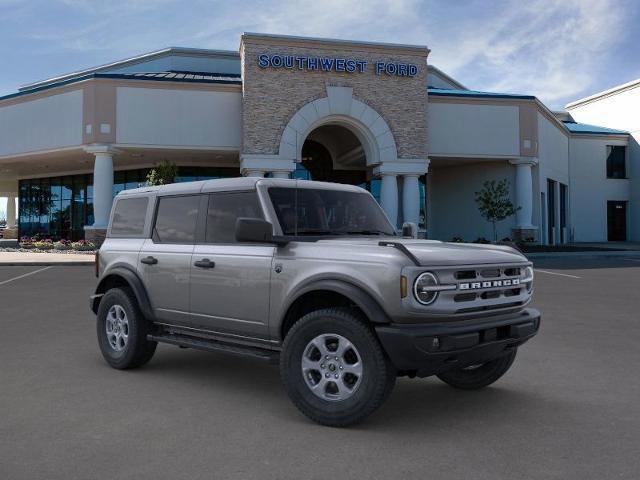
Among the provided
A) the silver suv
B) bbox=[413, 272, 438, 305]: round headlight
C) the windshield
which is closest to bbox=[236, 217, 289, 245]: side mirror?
the silver suv

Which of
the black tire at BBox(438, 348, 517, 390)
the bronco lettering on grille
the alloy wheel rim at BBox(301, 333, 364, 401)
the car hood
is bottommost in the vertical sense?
the black tire at BBox(438, 348, 517, 390)

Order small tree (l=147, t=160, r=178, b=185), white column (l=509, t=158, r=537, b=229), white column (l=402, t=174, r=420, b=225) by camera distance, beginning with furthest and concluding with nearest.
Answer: white column (l=509, t=158, r=537, b=229) → white column (l=402, t=174, r=420, b=225) → small tree (l=147, t=160, r=178, b=185)

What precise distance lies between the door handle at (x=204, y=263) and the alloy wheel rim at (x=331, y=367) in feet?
4.60

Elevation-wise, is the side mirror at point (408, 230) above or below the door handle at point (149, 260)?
above

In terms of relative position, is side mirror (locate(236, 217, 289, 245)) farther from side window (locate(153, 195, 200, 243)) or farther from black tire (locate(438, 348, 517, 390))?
black tire (locate(438, 348, 517, 390))

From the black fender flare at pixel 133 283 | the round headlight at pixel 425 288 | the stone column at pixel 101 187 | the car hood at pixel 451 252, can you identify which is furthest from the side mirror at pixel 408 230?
the stone column at pixel 101 187

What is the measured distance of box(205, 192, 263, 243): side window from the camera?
5605 millimetres

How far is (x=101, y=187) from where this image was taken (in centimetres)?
2948

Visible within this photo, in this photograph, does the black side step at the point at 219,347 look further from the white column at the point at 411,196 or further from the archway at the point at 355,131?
the white column at the point at 411,196

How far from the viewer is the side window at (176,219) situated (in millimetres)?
6074

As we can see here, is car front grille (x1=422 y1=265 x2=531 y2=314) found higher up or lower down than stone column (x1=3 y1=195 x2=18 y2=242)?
lower down

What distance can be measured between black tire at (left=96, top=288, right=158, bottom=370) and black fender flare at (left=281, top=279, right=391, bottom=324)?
229 cm

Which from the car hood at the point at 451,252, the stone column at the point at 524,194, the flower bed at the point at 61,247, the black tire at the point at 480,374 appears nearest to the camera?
the car hood at the point at 451,252

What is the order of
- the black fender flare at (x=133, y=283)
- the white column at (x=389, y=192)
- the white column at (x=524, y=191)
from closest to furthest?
the black fender flare at (x=133, y=283) < the white column at (x=389, y=192) < the white column at (x=524, y=191)
